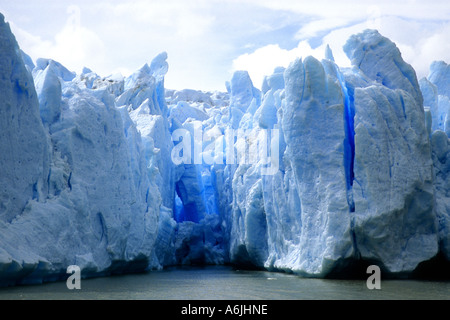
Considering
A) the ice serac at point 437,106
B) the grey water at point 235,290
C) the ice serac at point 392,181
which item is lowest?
the grey water at point 235,290

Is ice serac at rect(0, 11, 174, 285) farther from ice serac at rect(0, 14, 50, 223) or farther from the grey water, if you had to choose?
the grey water

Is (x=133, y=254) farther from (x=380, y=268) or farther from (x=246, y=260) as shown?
(x=380, y=268)

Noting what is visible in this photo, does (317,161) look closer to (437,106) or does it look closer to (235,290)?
(235,290)

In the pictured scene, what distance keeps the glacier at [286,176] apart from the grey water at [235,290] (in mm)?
703

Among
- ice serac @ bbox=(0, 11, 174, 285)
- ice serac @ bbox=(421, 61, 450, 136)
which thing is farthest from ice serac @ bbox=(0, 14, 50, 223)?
ice serac @ bbox=(421, 61, 450, 136)

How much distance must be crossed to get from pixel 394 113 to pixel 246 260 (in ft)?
27.9

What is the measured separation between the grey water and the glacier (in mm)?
703

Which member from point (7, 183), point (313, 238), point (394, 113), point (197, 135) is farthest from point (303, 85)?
point (197, 135)

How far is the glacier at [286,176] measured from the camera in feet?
35.8

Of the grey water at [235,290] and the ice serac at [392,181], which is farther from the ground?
the ice serac at [392,181]

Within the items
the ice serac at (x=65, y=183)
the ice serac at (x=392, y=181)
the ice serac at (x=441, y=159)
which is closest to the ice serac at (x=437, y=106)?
the ice serac at (x=441, y=159)

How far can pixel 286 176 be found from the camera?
14.6 metres

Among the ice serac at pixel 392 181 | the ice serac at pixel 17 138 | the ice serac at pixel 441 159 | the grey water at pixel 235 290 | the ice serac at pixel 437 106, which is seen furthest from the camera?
the ice serac at pixel 437 106

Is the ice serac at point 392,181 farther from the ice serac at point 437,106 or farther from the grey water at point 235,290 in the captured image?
the ice serac at point 437,106
